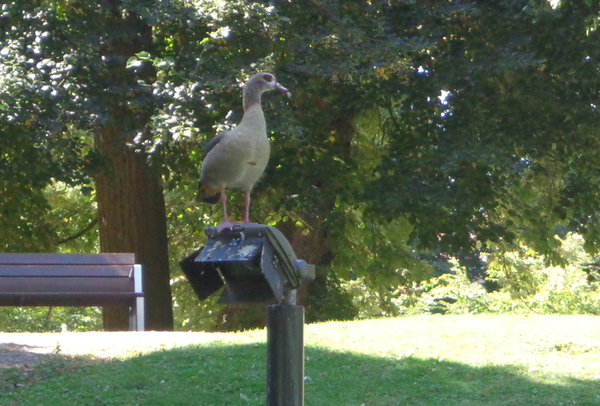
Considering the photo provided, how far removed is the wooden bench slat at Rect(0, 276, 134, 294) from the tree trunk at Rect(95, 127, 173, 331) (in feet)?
8.64

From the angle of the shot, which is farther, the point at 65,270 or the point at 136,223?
the point at 136,223

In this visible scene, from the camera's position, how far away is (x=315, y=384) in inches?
268

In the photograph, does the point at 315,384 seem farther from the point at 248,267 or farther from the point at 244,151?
the point at 248,267

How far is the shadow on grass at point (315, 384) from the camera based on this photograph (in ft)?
20.9

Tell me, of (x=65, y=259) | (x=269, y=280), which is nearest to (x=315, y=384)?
(x=269, y=280)

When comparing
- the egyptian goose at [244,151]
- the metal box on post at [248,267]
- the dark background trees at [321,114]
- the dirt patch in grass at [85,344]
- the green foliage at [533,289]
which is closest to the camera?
the metal box on post at [248,267]

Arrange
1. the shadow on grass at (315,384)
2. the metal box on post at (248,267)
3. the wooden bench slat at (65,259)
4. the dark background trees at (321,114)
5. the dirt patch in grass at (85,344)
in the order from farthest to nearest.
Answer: the wooden bench slat at (65,259)
the dark background trees at (321,114)
the dirt patch in grass at (85,344)
the shadow on grass at (315,384)
the metal box on post at (248,267)

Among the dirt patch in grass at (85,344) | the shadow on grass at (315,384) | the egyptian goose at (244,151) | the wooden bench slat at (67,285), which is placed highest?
the egyptian goose at (244,151)

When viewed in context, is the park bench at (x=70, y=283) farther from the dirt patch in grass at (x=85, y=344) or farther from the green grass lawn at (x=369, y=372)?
the green grass lawn at (x=369, y=372)

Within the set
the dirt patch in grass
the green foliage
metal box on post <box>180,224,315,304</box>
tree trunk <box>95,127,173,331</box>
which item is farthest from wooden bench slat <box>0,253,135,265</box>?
the green foliage

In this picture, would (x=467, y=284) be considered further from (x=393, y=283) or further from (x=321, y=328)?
(x=321, y=328)

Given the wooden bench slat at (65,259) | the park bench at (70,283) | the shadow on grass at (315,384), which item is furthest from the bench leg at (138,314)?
the shadow on grass at (315,384)

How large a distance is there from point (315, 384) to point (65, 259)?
16.2 ft

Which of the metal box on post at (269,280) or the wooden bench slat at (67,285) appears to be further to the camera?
the wooden bench slat at (67,285)
